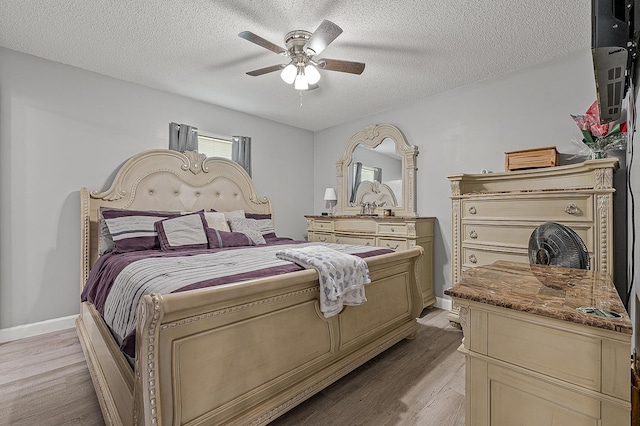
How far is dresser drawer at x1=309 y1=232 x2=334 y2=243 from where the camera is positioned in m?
4.48

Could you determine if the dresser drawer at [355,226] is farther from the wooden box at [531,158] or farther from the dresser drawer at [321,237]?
the wooden box at [531,158]

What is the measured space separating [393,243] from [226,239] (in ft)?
6.51

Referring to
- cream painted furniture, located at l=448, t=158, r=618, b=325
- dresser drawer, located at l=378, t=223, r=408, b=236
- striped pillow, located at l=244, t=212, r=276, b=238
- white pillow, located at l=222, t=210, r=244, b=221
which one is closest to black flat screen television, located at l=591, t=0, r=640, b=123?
cream painted furniture, located at l=448, t=158, r=618, b=325

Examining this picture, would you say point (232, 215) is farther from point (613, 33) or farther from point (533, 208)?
point (613, 33)

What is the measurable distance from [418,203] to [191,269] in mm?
3063

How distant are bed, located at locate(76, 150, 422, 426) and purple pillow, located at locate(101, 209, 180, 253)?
1.86ft

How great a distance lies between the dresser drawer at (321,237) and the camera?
4484 millimetres

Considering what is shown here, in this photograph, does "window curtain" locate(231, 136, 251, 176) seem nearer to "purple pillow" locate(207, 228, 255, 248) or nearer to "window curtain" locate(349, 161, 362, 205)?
"purple pillow" locate(207, 228, 255, 248)

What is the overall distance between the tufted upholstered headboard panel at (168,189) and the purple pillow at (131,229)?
1.00ft

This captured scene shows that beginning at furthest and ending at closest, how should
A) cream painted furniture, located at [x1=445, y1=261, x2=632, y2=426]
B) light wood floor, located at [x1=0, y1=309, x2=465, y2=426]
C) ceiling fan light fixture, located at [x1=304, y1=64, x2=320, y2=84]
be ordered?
ceiling fan light fixture, located at [x1=304, y1=64, x2=320, y2=84] → light wood floor, located at [x1=0, y1=309, x2=465, y2=426] → cream painted furniture, located at [x1=445, y1=261, x2=632, y2=426]

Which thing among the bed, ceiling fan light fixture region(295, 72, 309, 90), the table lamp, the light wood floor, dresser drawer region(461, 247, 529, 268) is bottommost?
the light wood floor

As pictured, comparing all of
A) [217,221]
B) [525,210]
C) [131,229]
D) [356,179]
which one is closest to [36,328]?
[131,229]

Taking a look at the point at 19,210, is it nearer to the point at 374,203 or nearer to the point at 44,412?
the point at 44,412

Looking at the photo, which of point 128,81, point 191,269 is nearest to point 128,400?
point 191,269
